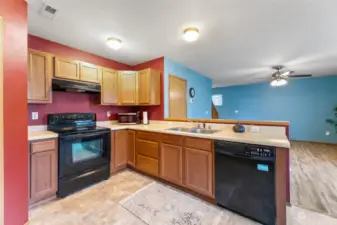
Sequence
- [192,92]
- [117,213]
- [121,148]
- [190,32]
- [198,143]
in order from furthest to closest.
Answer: [192,92]
[121,148]
[190,32]
[198,143]
[117,213]

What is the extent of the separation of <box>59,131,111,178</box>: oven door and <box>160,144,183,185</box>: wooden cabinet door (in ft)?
3.26

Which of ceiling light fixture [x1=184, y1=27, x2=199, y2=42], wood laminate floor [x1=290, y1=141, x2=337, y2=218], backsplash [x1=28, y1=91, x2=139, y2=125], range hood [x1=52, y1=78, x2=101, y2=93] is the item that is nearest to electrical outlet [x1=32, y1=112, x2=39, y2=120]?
backsplash [x1=28, y1=91, x2=139, y2=125]

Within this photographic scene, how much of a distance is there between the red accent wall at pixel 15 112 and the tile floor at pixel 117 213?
383mm

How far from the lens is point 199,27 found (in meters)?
2.24

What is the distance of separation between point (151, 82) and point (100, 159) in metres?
1.75

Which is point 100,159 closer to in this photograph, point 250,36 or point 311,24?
point 250,36

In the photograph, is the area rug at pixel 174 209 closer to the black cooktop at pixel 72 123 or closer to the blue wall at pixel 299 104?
the black cooktop at pixel 72 123

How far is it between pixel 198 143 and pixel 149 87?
166cm

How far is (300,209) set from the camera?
188 cm

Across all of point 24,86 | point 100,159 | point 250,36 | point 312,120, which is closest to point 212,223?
point 100,159

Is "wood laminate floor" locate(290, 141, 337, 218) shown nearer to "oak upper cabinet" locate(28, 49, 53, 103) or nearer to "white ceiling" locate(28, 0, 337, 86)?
"white ceiling" locate(28, 0, 337, 86)

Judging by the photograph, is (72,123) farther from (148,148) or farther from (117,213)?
(117,213)

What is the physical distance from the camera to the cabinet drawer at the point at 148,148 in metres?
2.63

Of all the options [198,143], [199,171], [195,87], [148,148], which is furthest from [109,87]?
[195,87]
